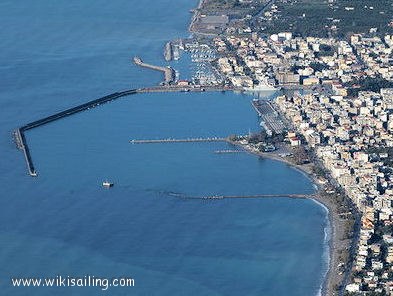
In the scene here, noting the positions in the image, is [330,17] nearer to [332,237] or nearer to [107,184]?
[107,184]

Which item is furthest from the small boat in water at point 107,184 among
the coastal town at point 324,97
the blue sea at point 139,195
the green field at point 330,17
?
the green field at point 330,17

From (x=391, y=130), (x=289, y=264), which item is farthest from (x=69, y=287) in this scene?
(x=391, y=130)

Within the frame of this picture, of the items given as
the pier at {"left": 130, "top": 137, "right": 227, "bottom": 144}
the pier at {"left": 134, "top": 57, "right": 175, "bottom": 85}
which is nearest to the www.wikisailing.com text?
the pier at {"left": 130, "top": 137, "right": 227, "bottom": 144}

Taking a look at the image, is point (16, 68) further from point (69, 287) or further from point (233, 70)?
point (69, 287)

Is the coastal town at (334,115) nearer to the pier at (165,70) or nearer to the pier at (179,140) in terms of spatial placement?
the pier at (179,140)

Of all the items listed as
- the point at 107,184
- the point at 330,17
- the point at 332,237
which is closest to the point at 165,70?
the point at 330,17

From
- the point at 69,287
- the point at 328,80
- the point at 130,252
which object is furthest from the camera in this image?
the point at 328,80

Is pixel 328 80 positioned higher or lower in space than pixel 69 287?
lower
